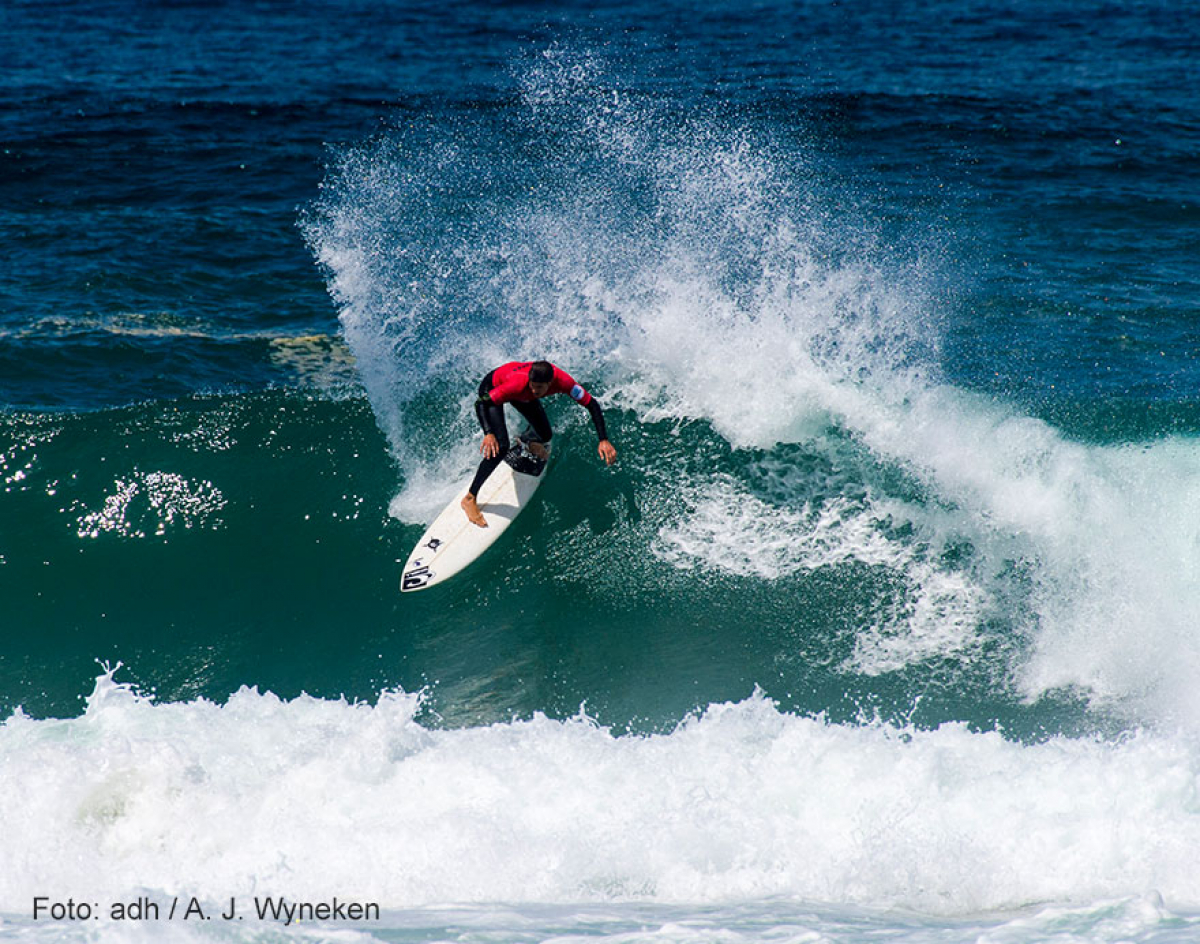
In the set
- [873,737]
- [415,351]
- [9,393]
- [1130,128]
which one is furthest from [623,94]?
[873,737]

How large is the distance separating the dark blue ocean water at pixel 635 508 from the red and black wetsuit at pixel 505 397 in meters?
0.88

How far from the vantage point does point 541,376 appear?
30.6 feet

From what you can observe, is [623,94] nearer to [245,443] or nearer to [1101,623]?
[245,443]

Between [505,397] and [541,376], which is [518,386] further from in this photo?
[541,376]

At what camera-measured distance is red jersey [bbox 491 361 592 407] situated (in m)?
9.67

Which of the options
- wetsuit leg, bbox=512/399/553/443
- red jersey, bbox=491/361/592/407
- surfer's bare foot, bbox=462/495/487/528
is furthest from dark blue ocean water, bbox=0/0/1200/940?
red jersey, bbox=491/361/592/407

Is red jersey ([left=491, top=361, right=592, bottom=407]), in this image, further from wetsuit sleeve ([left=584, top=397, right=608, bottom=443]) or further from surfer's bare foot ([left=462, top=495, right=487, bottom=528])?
surfer's bare foot ([left=462, top=495, right=487, bottom=528])

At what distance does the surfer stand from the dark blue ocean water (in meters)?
0.81

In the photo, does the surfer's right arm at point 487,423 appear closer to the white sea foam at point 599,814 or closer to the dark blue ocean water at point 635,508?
the dark blue ocean water at point 635,508

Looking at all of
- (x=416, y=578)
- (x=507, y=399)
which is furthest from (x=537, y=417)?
(x=416, y=578)

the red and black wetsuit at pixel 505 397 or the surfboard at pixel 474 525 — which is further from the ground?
the red and black wetsuit at pixel 505 397

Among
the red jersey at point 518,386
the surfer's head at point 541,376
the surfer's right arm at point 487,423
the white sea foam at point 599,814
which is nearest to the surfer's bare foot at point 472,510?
the surfer's right arm at point 487,423

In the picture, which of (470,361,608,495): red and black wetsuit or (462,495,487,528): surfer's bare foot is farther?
(462,495,487,528): surfer's bare foot

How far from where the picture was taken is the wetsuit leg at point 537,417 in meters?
10.4
